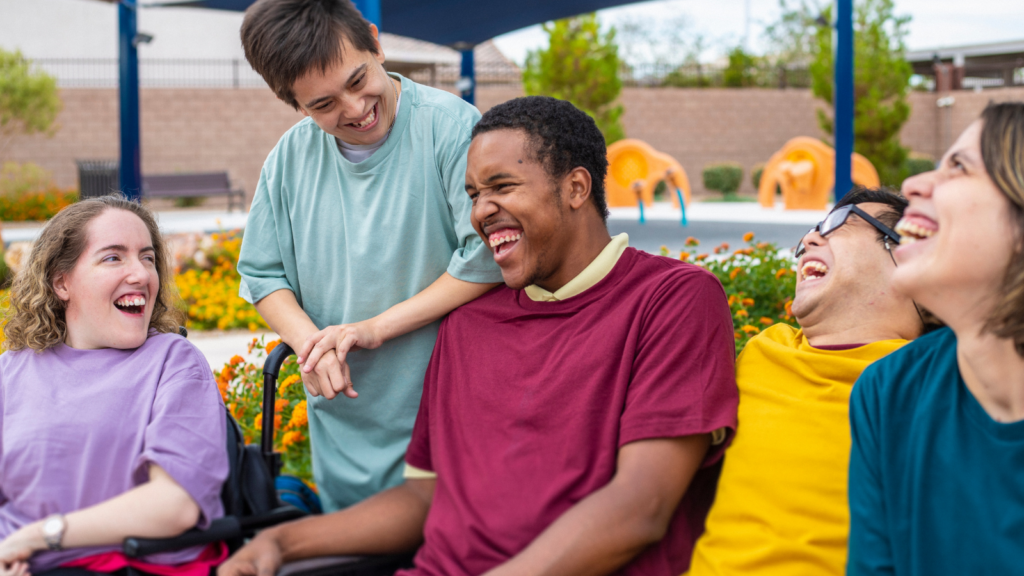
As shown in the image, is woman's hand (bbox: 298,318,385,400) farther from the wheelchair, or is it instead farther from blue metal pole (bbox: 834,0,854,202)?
blue metal pole (bbox: 834,0,854,202)

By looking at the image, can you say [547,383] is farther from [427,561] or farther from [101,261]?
[101,261]

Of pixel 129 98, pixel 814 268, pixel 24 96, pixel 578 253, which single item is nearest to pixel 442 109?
pixel 578 253

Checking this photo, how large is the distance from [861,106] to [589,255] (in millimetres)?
23523

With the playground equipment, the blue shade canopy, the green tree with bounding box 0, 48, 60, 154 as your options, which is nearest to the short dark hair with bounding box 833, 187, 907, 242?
the blue shade canopy

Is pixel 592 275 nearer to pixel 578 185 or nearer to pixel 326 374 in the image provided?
pixel 578 185

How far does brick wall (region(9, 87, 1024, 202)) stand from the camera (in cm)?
2245

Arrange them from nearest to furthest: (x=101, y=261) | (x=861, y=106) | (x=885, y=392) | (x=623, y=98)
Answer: (x=885, y=392), (x=101, y=261), (x=861, y=106), (x=623, y=98)

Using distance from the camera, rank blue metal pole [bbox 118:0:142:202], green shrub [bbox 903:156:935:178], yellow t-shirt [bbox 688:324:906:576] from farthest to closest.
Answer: green shrub [bbox 903:156:935:178] < blue metal pole [bbox 118:0:142:202] < yellow t-shirt [bbox 688:324:906:576]

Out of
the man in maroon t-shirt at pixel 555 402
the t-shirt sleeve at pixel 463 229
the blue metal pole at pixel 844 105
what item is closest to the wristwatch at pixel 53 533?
the man in maroon t-shirt at pixel 555 402

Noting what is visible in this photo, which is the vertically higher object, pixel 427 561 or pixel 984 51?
pixel 984 51

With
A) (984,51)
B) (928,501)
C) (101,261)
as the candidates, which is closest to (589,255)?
(928,501)

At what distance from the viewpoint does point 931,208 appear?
1.42 m

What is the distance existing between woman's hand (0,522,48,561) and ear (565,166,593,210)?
138 centimetres

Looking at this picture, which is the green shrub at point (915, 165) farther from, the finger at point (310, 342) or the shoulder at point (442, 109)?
the finger at point (310, 342)
